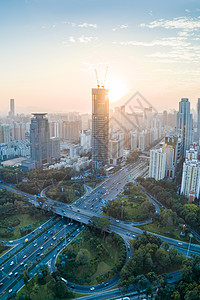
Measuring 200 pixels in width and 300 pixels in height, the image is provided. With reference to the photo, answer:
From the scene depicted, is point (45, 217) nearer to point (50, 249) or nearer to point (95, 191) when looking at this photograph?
point (50, 249)

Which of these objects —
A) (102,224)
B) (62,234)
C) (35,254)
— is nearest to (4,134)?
(62,234)

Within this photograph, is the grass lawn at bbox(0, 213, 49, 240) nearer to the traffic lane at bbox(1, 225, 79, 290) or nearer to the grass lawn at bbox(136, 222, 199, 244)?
the traffic lane at bbox(1, 225, 79, 290)

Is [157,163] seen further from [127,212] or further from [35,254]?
[35,254]

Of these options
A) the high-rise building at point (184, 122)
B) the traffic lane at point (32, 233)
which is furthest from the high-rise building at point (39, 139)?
the high-rise building at point (184, 122)

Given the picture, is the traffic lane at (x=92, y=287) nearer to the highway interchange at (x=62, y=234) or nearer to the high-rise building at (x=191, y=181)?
the highway interchange at (x=62, y=234)

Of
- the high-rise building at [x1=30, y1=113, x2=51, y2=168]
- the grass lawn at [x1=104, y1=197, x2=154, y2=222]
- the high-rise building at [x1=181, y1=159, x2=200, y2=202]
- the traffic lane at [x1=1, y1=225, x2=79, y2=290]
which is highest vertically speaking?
the high-rise building at [x1=30, y1=113, x2=51, y2=168]

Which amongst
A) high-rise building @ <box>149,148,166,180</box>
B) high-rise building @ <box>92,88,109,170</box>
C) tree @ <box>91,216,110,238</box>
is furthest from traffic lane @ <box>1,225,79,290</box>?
high-rise building @ <box>92,88,109,170</box>
